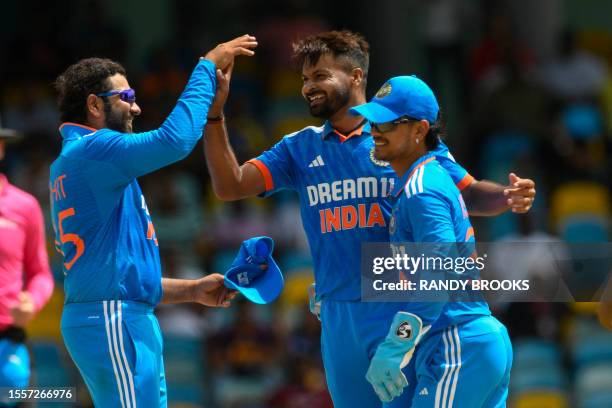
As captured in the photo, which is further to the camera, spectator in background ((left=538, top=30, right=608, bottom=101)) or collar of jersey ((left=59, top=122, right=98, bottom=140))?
spectator in background ((left=538, top=30, right=608, bottom=101))

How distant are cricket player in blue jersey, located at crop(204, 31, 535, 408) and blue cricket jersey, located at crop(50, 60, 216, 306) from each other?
20.8 inches

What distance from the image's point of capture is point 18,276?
666 centimetres

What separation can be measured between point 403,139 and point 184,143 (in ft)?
3.31

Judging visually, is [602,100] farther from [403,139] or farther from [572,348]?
[403,139]

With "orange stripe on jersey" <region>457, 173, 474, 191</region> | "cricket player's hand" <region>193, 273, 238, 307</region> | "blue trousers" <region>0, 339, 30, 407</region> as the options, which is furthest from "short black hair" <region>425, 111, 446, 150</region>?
"blue trousers" <region>0, 339, 30, 407</region>

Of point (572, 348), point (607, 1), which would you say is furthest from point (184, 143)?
A: point (607, 1)

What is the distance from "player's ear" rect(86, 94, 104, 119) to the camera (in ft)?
19.4

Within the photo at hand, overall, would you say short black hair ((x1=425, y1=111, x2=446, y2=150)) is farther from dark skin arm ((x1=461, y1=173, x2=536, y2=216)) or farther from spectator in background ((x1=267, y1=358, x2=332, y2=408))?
spectator in background ((x1=267, y1=358, x2=332, y2=408))

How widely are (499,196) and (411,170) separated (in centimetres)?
66

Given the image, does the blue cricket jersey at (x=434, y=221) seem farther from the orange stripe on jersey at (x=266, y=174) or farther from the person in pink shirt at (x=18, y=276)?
the person in pink shirt at (x=18, y=276)

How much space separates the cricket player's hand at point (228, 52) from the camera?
6.05m

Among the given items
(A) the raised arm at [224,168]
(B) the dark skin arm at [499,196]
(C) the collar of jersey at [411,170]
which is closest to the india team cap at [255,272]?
(A) the raised arm at [224,168]

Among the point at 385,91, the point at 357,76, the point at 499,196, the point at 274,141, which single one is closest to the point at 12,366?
the point at 357,76

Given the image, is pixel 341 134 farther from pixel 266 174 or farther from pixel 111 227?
pixel 111 227
